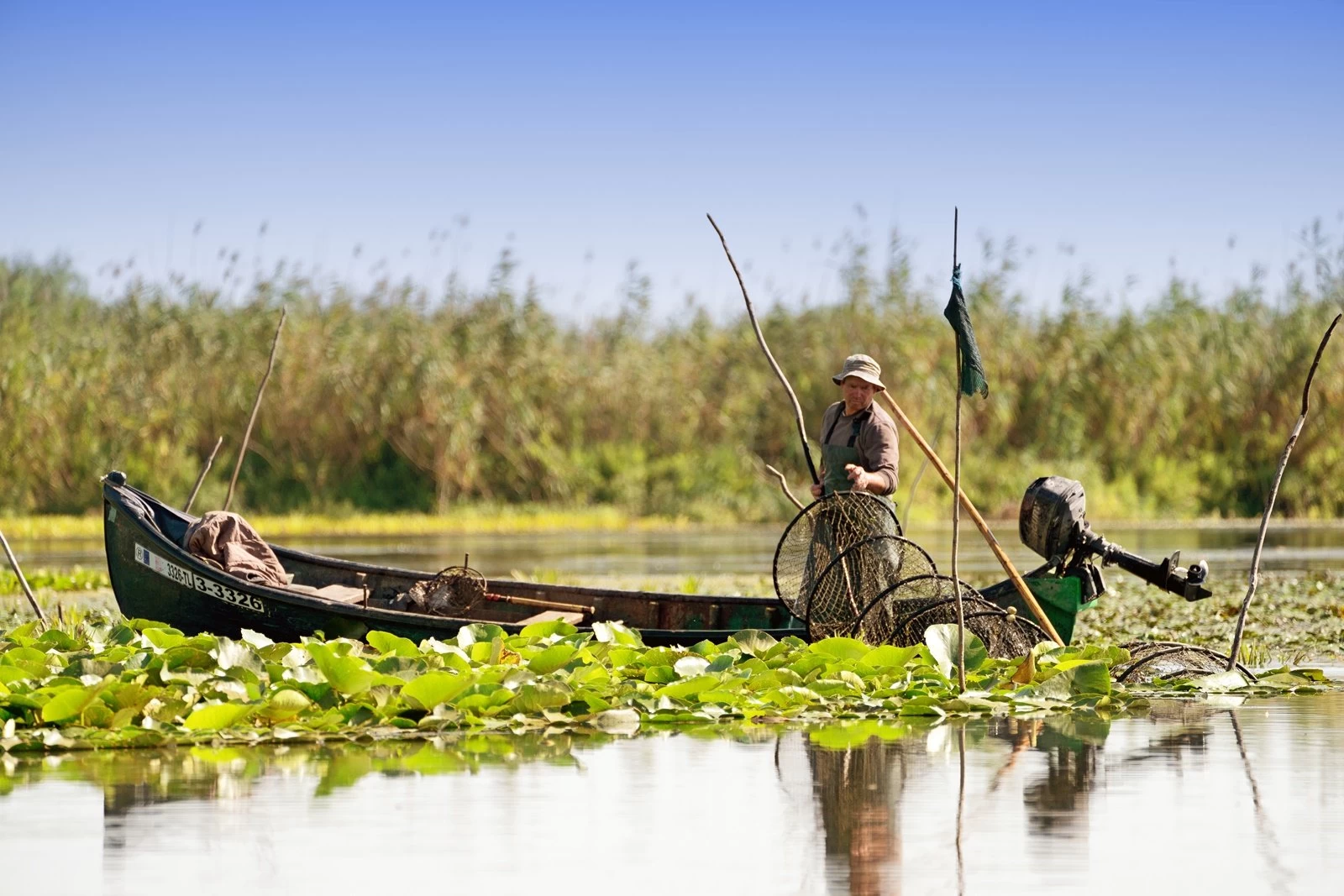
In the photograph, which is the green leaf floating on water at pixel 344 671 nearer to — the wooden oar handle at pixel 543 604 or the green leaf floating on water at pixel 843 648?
the green leaf floating on water at pixel 843 648

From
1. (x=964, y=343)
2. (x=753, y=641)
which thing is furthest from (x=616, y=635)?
(x=964, y=343)

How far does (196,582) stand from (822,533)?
380 cm

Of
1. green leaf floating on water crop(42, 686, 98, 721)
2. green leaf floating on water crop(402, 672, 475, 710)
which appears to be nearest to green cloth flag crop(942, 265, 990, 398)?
green leaf floating on water crop(402, 672, 475, 710)

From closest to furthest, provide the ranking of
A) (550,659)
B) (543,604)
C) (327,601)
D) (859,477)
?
(550,659)
(859,477)
(327,601)
(543,604)

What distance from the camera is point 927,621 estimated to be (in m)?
10.0

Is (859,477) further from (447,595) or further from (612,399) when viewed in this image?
(612,399)

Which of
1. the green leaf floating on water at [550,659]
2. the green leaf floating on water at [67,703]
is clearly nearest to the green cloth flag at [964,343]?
the green leaf floating on water at [550,659]

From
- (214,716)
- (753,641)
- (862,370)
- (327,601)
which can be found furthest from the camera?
(327,601)

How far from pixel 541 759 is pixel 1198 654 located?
4.16 meters

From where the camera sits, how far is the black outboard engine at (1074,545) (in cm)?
988

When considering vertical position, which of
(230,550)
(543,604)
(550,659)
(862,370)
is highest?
(862,370)

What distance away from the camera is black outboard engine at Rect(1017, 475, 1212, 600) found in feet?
32.4

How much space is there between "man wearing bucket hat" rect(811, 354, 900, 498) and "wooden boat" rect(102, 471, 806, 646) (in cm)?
99

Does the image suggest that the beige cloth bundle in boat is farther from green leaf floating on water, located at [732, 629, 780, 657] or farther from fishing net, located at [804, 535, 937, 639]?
fishing net, located at [804, 535, 937, 639]
